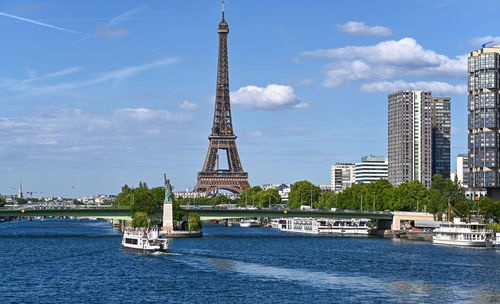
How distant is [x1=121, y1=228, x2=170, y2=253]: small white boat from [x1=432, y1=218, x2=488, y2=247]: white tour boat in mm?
46042

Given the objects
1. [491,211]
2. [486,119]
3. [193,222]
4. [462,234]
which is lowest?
[462,234]

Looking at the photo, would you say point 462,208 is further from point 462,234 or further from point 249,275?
point 249,275

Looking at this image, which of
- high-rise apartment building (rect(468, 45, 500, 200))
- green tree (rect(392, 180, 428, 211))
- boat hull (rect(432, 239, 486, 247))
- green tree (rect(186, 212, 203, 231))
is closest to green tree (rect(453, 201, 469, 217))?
boat hull (rect(432, 239, 486, 247))

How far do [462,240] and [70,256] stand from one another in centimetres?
5833

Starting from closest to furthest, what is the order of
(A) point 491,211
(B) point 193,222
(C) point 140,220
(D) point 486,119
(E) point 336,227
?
(C) point 140,220 < (B) point 193,222 < (A) point 491,211 < (E) point 336,227 < (D) point 486,119

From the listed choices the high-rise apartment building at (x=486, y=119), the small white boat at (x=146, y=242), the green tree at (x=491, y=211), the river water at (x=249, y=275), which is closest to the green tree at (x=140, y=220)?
the river water at (x=249, y=275)

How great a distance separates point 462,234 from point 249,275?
181 ft

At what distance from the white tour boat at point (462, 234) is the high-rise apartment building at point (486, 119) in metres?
56.8

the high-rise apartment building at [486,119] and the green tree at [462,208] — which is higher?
the high-rise apartment building at [486,119]

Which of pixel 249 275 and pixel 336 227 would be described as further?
pixel 336 227

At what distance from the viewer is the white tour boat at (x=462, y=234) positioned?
120 metres

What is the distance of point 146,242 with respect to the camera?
3912 inches

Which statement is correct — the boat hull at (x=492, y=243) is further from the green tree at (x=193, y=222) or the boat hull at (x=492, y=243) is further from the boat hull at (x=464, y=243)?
the green tree at (x=193, y=222)

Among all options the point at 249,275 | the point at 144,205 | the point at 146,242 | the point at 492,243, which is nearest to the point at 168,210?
the point at 144,205
